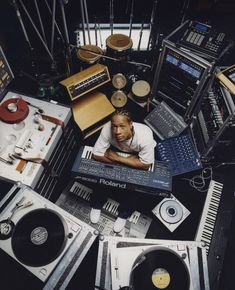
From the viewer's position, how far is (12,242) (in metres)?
2.17

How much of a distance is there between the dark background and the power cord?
8cm

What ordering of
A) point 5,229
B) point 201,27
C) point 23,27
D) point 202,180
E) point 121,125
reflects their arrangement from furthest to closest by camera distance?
1. point 202,180
2. point 23,27
3. point 201,27
4. point 121,125
5. point 5,229

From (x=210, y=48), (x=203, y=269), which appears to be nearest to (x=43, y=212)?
(x=203, y=269)

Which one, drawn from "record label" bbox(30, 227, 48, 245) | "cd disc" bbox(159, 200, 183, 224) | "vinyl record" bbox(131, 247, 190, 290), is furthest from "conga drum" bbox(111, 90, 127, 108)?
"vinyl record" bbox(131, 247, 190, 290)

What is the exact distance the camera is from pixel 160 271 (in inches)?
82.0

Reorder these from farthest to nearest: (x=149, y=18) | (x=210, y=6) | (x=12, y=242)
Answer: (x=149, y=18) → (x=210, y=6) → (x=12, y=242)

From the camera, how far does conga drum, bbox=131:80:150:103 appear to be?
11.9ft

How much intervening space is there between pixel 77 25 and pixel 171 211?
7.73 feet

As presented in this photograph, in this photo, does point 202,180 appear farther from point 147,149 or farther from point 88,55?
point 88,55

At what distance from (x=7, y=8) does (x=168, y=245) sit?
269cm

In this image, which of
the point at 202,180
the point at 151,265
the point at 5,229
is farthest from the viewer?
the point at 202,180

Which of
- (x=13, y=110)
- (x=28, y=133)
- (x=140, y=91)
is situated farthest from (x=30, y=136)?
(x=140, y=91)

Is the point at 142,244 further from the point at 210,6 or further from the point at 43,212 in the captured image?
the point at 210,6

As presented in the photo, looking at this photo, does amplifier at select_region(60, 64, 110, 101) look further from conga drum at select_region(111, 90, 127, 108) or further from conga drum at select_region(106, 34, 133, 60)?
conga drum at select_region(111, 90, 127, 108)
